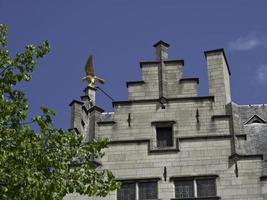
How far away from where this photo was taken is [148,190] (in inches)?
811

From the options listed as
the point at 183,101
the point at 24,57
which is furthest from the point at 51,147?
the point at 183,101

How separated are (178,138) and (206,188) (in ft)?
6.55

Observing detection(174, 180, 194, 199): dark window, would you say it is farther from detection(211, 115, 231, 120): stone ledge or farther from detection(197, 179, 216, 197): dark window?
detection(211, 115, 231, 120): stone ledge

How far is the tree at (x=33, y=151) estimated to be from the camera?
1420 centimetres

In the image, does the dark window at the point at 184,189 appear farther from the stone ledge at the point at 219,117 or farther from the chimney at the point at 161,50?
the chimney at the point at 161,50

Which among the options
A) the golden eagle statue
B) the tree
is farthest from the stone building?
the tree

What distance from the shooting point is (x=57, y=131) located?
51.8 ft

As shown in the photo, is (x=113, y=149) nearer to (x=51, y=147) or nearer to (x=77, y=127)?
(x=77, y=127)

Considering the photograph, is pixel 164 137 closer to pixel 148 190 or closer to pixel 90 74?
pixel 148 190

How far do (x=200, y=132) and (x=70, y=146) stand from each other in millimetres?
6812

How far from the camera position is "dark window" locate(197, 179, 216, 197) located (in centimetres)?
2031

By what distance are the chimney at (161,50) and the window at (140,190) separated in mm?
4957

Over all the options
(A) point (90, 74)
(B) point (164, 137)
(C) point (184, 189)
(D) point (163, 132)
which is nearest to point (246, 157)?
(C) point (184, 189)

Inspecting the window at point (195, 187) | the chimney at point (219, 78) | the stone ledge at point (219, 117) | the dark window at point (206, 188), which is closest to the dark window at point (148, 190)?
the window at point (195, 187)
